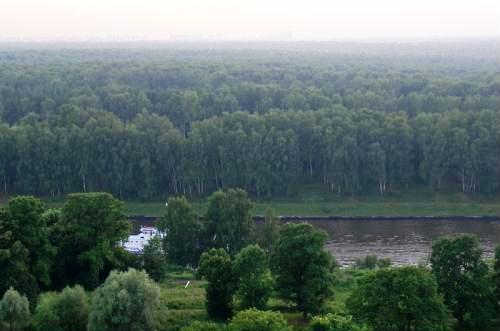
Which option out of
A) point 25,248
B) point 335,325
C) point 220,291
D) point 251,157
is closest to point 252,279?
point 220,291

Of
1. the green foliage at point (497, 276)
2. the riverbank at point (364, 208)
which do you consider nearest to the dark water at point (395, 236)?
the riverbank at point (364, 208)

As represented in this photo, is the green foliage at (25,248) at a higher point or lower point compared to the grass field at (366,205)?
higher

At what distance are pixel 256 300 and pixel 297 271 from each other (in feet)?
11.3

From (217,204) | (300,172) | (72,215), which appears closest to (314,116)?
(300,172)

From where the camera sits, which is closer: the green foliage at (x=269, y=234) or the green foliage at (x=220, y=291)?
the green foliage at (x=220, y=291)

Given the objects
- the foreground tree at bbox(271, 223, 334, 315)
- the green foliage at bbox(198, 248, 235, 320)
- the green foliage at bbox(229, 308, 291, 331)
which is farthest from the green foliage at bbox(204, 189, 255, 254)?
the green foliage at bbox(229, 308, 291, 331)

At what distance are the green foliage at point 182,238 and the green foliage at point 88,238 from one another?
8.13 meters

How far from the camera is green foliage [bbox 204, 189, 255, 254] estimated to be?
52625mm

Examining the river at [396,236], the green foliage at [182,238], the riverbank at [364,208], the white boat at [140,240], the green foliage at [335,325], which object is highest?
the green foliage at [335,325]

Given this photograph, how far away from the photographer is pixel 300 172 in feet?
269

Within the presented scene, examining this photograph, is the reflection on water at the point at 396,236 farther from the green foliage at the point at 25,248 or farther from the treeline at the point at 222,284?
the green foliage at the point at 25,248

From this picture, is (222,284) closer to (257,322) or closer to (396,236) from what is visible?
(257,322)

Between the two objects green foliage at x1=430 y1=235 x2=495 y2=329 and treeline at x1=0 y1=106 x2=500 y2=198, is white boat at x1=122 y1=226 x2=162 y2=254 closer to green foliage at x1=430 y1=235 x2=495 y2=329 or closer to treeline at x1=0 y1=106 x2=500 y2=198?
A: treeline at x1=0 y1=106 x2=500 y2=198

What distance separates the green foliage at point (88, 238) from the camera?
43.1 metres
